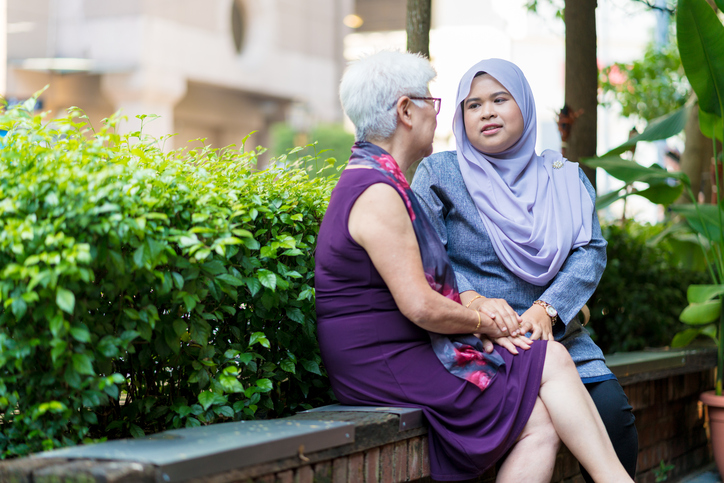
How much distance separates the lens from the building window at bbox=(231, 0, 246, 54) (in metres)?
21.8

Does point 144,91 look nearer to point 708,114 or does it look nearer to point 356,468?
point 708,114

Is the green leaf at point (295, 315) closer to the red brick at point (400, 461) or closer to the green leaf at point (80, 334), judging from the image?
the red brick at point (400, 461)

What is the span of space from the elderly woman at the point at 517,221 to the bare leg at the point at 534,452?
16.5 inches

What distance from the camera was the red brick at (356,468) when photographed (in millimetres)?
2066

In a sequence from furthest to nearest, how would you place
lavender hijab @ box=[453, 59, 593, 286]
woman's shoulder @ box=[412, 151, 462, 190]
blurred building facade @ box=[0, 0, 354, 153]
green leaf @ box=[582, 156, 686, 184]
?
blurred building facade @ box=[0, 0, 354, 153]
green leaf @ box=[582, 156, 686, 184]
woman's shoulder @ box=[412, 151, 462, 190]
lavender hijab @ box=[453, 59, 593, 286]

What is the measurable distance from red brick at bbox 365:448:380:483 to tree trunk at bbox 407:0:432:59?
2328mm

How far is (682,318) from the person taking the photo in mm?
3916

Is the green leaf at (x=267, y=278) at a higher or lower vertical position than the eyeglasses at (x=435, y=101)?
lower

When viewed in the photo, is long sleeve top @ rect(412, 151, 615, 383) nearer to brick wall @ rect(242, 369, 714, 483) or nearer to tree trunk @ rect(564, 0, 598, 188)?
brick wall @ rect(242, 369, 714, 483)

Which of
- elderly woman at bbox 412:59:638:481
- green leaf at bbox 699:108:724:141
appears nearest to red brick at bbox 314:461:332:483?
elderly woman at bbox 412:59:638:481

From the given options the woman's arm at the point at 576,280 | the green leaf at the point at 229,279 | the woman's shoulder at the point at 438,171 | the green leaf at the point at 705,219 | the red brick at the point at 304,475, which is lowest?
the red brick at the point at 304,475

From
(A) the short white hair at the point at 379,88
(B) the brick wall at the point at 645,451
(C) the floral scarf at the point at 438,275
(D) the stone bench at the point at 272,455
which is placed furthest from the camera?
(A) the short white hair at the point at 379,88

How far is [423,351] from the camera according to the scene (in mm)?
2291

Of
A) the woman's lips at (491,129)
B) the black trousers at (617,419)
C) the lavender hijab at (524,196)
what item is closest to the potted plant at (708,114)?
the lavender hijab at (524,196)
